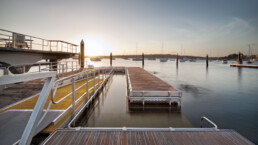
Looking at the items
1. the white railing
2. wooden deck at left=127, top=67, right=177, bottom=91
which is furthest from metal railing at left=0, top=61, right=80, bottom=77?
the white railing

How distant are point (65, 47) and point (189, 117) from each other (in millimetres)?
12751

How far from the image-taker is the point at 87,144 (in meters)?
2.21

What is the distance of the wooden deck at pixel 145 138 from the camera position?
226 cm

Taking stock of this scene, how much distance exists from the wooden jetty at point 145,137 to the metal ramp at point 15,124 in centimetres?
64

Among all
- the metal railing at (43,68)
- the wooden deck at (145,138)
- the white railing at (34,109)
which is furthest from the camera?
the metal railing at (43,68)

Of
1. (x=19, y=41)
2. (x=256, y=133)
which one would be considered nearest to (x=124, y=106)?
(x=256, y=133)

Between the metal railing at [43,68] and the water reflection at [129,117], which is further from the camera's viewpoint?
the metal railing at [43,68]

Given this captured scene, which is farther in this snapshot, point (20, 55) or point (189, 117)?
point (20, 55)

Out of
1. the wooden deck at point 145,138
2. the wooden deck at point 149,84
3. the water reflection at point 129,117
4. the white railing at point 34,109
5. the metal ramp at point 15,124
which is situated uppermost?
the white railing at point 34,109

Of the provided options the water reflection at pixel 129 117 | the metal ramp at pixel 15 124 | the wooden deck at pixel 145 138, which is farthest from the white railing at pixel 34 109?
the water reflection at pixel 129 117

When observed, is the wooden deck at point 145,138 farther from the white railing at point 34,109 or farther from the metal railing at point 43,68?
the metal railing at point 43,68

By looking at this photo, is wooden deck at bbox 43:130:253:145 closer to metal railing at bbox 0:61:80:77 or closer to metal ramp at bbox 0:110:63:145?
metal ramp at bbox 0:110:63:145

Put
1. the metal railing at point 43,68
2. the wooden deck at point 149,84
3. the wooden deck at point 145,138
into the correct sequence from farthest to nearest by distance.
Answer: the wooden deck at point 149,84
the metal railing at point 43,68
the wooden deck at point 145,138

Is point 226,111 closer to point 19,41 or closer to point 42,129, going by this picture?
point 42,129
